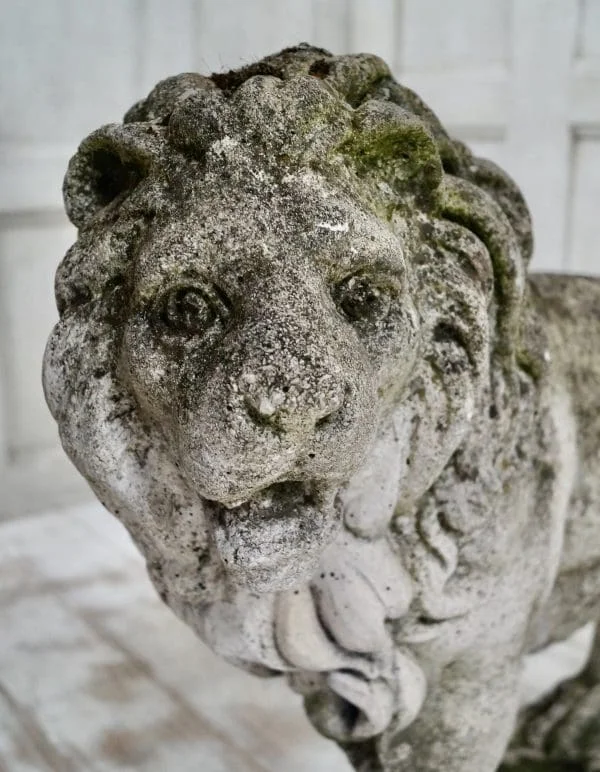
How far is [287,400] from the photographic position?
602mm

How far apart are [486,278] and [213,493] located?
11.2 inches

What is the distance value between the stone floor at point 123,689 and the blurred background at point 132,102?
0.01m

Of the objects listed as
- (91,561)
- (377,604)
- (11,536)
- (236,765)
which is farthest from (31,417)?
(377,604)

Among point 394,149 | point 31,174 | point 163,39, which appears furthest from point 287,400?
point 163,39

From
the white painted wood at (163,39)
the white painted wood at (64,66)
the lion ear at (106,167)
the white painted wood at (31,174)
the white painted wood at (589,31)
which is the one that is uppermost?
the white painted wood at (589,31)

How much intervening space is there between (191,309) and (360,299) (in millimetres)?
123

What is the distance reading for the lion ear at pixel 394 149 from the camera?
0.68m

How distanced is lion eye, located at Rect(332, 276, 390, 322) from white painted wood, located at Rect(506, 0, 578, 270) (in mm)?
1593

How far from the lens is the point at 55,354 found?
732 mm

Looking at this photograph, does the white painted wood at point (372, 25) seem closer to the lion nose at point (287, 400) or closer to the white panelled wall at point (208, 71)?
the white panelled wall at point (208, 71)

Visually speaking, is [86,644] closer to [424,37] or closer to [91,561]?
[91,561]

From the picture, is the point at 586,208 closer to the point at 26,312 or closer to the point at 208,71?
the point at 208,71

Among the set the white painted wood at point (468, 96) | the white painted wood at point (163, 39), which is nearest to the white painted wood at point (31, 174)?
the white painted wood at point (163, 39)

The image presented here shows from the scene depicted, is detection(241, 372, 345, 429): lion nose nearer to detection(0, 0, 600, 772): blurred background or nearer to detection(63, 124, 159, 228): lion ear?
detection(63, 124, 159, 228): lion ear
